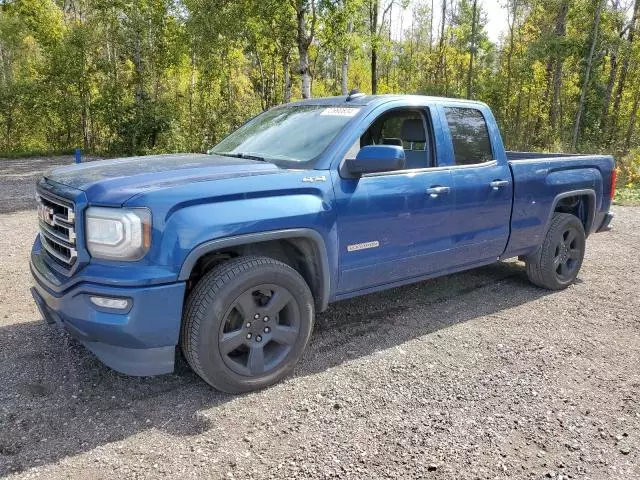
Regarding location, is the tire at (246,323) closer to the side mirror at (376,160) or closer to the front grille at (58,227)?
the front grille at (58,227)

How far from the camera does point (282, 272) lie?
10.4ft

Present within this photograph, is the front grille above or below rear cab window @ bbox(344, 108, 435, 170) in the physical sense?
below

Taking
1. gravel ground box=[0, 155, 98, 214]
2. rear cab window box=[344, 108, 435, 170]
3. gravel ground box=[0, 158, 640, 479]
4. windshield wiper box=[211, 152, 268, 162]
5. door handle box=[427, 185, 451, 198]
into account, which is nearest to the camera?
gravel ground box=[0, 158, 640, 479]

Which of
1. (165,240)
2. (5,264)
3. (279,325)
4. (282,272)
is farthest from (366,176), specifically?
(5,264)

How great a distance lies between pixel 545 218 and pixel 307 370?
299 centimetres

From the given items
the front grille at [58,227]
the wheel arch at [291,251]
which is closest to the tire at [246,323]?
the wheel arch at [291,251]

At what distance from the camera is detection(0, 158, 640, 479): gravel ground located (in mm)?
2539

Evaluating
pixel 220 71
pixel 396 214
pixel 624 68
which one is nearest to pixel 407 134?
pixel 396 214

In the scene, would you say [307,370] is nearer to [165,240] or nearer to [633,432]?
[165,240]

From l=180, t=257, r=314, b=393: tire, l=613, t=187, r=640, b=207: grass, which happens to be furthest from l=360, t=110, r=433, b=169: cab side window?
l=613, t=187, r=640, b=207: grass

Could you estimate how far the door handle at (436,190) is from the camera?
3919 mm

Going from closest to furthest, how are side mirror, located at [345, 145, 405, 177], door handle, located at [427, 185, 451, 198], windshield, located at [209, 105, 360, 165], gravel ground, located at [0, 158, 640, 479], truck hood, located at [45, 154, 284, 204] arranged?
gravel ground, located at [0, 158, 640, 479]
truck hood, located at [45, 154, 284, 204]
side mirror, located at [345, 145, 405, 177]
windshield, located at [209, 105, 360, 165]
door handle, located at [427, 185, 451, 198]

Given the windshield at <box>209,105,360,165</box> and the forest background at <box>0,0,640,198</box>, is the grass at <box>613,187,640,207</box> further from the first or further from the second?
the windshield at <box>209,105,360,165</box>

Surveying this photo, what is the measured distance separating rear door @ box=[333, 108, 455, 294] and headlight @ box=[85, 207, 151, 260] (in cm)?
130
